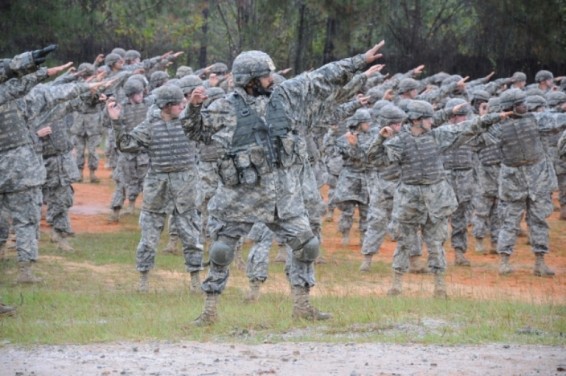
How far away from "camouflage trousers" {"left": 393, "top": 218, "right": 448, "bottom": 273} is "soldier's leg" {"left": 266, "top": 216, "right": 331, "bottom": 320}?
8.18 ft

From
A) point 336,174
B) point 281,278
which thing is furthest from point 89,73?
point 281,278

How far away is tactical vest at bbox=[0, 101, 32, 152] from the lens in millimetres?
12508

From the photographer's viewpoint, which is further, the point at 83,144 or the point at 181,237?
the point at 83,144

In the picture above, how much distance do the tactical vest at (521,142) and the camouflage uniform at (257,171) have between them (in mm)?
5404

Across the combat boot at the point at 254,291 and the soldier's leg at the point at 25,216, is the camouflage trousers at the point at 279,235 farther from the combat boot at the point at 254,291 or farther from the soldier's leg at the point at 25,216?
the soldier's leg at the point at 25,216

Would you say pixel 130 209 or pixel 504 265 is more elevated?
pixel 130 209

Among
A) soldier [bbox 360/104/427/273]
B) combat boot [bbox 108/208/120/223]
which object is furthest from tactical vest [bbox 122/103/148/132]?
soldier [bbox 360/104/427/273]

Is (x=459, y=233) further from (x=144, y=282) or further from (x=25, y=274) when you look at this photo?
(x=25, y=274)

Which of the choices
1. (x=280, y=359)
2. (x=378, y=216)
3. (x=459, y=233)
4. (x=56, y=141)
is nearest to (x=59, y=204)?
(x=56, y=141)

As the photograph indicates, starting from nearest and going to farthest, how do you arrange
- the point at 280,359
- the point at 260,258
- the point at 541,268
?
the point at 280,359 < the point at 260,258 < the point at 541,268

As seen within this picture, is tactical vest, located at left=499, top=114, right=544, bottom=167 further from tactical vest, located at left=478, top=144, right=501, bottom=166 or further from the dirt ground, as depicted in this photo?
the dirt ground

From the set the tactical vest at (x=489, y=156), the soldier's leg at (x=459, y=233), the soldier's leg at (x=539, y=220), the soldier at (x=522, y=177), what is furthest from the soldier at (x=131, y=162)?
the soldier's leg at (x=539, y=220)

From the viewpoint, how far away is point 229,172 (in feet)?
32.1

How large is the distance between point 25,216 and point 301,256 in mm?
Answer: 3996
